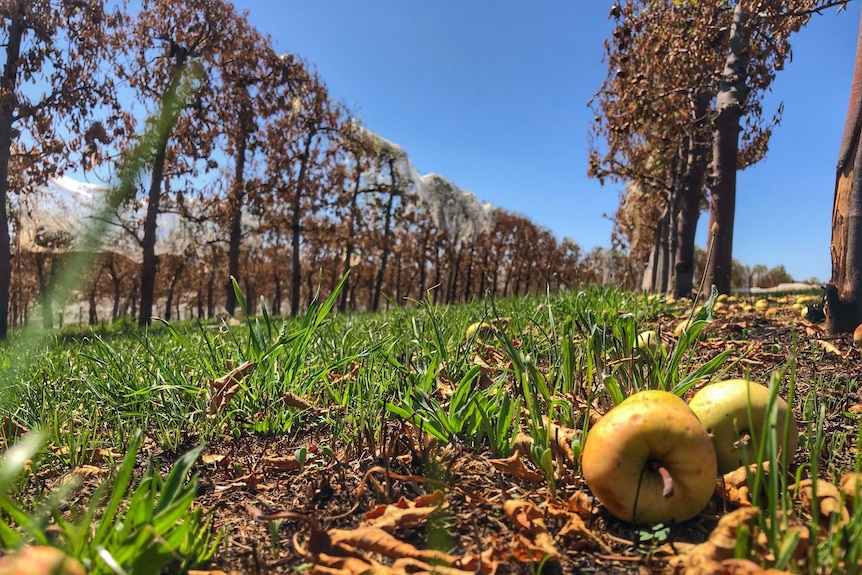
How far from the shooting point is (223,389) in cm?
212

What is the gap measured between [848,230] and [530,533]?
4.00 m

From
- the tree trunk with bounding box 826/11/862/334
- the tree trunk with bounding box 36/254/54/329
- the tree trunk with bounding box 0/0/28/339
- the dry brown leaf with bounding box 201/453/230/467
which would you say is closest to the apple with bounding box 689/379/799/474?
the dry brown leaf with bounding box 201/453/230/467

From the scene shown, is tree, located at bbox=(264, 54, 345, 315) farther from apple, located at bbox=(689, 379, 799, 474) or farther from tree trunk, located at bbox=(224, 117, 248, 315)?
apple, located at bbox=(689, 379, 799, 474)

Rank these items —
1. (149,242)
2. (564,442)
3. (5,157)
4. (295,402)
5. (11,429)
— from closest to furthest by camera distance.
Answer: (564,442) < (295,402) < (11,429) < (5,157) < (149,242)

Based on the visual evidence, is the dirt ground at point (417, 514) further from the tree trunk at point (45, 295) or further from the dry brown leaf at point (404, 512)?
the tree trunk at point (45, 295)

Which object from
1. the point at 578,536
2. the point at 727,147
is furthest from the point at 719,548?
the point at 727,147

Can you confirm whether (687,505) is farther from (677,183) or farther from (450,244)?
(450,244)

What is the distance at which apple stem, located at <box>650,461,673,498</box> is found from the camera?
1090 millimetres

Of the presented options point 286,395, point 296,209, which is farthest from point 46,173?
point 286,395

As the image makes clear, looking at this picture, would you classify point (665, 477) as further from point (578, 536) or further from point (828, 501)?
point (828, 501)

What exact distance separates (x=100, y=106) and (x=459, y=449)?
13.3 m

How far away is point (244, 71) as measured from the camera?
53.1 ft

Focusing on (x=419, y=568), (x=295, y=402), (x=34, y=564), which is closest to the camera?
(x=34, y=564)

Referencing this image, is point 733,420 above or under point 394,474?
above
